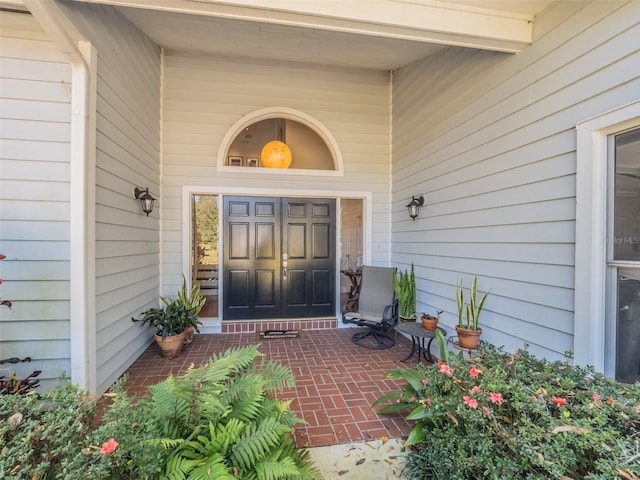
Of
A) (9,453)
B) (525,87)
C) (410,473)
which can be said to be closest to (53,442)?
(9,453)

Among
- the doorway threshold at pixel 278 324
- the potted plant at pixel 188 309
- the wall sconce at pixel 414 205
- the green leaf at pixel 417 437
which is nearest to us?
the green leaf at pixel 417 437

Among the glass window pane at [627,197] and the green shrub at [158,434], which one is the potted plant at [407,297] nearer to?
the glass window pane at [627,197]

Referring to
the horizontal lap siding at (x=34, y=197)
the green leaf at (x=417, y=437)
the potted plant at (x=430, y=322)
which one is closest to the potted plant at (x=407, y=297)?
the potted plant at (x=430, y=322)

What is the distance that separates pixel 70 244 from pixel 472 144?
3683mm

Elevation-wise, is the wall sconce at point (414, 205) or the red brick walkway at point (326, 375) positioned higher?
the wall sconce at point (414, 205)

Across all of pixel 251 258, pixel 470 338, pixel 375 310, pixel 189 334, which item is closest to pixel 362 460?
pixel 470 338

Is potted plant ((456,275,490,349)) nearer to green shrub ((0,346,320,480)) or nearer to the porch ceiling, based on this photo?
green shrub ((0,346,320,480))

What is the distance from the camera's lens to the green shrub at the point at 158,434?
1.14 metres

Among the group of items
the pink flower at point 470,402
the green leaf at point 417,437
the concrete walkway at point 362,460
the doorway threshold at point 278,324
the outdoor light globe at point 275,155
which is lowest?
the concrete walkway at point 362,460

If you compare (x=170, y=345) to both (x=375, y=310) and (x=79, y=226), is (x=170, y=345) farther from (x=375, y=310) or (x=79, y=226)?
(x=375, y=310)

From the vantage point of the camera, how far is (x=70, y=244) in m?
2.31

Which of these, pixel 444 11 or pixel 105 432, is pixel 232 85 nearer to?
pixel 444 11

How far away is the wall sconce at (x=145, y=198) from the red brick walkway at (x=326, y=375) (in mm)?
1729

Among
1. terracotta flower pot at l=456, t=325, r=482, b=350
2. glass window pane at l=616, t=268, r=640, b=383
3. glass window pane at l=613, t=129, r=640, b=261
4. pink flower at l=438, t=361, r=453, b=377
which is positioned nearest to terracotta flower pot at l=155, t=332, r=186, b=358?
pink flower at l=438, t=361, r=453, b=377
